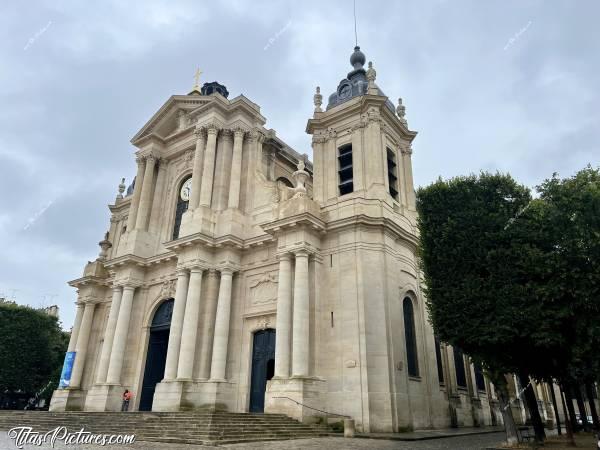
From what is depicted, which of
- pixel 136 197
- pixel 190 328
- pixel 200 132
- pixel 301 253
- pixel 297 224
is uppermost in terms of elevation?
pixel 200 132

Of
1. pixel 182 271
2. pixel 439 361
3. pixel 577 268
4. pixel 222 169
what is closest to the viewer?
pixel 577 268

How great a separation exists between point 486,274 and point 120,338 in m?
18.3

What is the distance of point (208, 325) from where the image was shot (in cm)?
2134

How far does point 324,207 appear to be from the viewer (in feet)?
70.7

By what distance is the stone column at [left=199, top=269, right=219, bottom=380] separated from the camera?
20.8 meters

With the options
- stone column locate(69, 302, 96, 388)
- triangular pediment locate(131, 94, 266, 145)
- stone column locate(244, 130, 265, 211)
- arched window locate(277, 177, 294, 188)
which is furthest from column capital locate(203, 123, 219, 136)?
stone column locate(69, 302, 96, 388)

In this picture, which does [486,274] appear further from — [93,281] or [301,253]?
[93,281]

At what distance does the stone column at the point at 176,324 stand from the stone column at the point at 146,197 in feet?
20.4

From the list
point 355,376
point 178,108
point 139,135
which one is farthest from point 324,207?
point 139,135

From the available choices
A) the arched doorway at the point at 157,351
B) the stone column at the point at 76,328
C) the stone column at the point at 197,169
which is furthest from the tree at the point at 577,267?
the stone column at the point at 76,328

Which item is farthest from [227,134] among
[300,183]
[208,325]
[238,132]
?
[208,325]

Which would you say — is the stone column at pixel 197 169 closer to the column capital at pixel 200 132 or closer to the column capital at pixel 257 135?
the column capital at pixel 200 132

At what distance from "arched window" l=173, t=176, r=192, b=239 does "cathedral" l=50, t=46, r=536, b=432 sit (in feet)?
0.32

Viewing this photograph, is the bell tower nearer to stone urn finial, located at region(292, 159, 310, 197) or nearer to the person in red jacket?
stone urn finial, located at region(292, 159, 310, 197)
